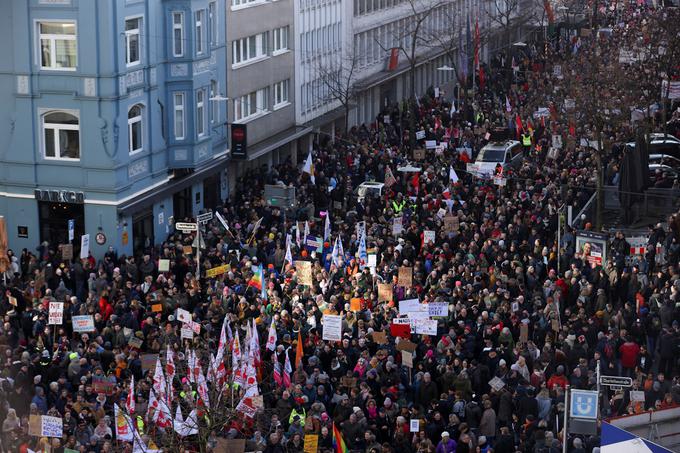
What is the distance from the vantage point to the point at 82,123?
43.4m

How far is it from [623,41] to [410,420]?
50.7 meters

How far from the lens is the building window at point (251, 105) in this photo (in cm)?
5391

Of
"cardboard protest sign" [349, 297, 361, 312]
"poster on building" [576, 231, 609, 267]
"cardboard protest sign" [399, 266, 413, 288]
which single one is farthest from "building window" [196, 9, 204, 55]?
"cardboard protest sign" [349, 297, 361, 312]

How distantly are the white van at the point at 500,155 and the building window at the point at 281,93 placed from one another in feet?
26.4

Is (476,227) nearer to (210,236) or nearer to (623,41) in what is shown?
(210,236)

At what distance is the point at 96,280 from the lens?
3675 cm

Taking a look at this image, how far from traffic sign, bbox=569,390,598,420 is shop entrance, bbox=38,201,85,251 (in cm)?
2126

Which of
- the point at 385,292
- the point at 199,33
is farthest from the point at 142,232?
the point at 385,292

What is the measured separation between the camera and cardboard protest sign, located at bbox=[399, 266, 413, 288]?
116ft

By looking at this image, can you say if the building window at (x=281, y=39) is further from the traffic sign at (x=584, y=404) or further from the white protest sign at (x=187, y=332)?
the traffic sign at (x=584, y=404)

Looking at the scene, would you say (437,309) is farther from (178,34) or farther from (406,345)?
(178,34)

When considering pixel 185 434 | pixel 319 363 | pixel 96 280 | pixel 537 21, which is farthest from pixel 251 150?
pixel 537 21

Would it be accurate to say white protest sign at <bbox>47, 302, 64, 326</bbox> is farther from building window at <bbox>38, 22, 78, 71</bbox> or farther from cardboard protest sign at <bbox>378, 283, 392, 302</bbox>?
building window at <bbox>38, 22, 78, 71</bbox>

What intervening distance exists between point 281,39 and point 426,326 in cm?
2945
